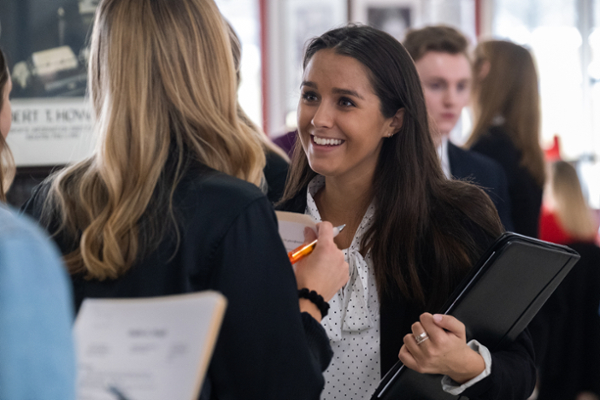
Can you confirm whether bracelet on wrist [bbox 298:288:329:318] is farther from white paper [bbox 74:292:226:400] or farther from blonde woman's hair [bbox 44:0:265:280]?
white paper [bbox 74:292:226:400]

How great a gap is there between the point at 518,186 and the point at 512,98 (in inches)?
16.3

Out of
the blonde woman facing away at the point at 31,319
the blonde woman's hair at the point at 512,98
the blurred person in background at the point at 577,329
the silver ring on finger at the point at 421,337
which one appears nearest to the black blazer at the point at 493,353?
the silver ring on finger at the point at 421,337

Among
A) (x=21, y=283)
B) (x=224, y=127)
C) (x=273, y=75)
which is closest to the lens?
(x=21, y=283)

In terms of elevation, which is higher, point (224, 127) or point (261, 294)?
point (224, 127)

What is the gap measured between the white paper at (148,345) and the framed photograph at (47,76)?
1.26m

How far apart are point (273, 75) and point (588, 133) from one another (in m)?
3.37

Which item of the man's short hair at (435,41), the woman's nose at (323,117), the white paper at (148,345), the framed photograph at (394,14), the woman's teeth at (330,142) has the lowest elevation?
the white paper at (148,345)

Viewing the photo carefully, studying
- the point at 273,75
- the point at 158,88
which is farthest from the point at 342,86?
the point at 273,75

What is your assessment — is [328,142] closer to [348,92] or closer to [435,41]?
[348,92]

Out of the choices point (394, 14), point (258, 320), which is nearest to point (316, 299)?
point (258, 320)

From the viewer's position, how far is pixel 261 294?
0.94 meters

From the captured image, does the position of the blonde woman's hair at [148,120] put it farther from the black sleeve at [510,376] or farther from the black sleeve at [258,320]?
the black sleeve at [510,376]

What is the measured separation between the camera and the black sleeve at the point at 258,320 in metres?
0.94

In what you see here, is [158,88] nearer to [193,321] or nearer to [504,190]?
[193,321]
